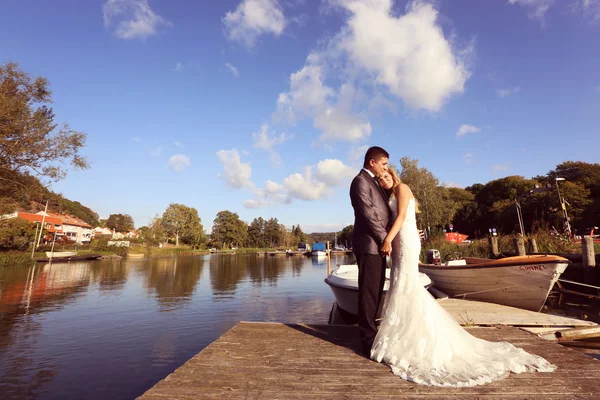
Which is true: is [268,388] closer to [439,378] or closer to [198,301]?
[439,378]

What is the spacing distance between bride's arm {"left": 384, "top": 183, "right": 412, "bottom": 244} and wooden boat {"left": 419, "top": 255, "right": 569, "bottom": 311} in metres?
7.62

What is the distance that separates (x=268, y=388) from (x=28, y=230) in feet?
177

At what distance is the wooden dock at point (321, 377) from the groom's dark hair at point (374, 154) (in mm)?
2587

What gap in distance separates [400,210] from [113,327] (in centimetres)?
1206

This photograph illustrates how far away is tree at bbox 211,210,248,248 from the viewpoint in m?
99.2

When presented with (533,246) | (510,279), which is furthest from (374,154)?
(533,246)

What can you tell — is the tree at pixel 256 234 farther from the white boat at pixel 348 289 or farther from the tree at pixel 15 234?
the white boat at pixel 348 289

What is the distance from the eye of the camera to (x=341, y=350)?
4.00m

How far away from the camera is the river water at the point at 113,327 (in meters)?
6.98

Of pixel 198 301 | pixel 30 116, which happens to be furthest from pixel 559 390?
pixel 30 116

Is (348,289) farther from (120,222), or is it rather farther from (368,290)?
(120,222)

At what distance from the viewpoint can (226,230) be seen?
99.1 meters

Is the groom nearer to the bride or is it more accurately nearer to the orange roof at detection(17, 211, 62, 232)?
the bride

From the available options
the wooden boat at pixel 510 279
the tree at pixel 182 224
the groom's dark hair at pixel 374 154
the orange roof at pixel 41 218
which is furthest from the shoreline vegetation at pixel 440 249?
the groom's dark hair at pixel 374 154
